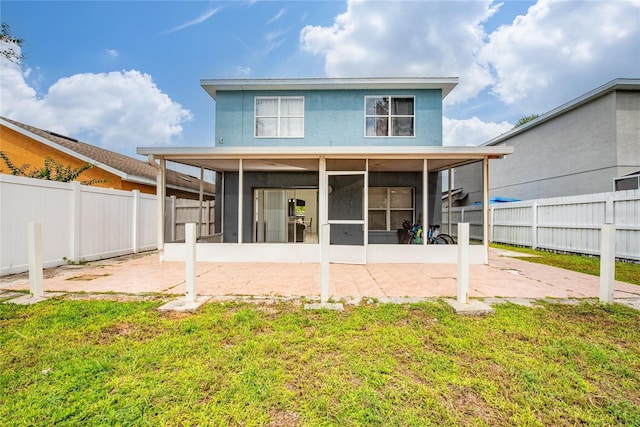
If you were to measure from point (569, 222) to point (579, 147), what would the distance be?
20.8ft

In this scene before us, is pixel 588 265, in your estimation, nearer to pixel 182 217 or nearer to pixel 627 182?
pixel 627 182

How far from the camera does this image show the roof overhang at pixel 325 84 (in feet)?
34.2

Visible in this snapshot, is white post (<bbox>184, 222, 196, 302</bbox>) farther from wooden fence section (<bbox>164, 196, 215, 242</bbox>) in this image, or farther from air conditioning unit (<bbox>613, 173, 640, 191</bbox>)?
air conditioning unit (<bbox>613, 173, 640, 191</bbox>)

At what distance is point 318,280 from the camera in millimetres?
5809

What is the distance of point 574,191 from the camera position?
13859mm

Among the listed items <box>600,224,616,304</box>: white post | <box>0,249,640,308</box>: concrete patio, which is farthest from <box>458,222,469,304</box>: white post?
<box>600,224,616,304</box>: white post

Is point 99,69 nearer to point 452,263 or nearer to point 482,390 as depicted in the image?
point 452,263

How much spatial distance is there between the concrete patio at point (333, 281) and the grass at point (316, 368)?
1.00m

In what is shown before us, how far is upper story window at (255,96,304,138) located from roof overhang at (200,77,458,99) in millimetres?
436

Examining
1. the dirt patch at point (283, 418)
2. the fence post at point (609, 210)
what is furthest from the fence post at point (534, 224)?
the dirt patch at point (283, 418)

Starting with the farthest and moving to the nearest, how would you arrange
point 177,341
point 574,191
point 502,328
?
point 574,191 < point 502,328 < point 177,341

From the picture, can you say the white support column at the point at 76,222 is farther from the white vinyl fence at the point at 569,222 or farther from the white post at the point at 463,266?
the white vinyl fence at the point at 569,222

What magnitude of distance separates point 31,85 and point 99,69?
196 inches

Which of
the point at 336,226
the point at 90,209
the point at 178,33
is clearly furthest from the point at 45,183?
the point at 178,33
